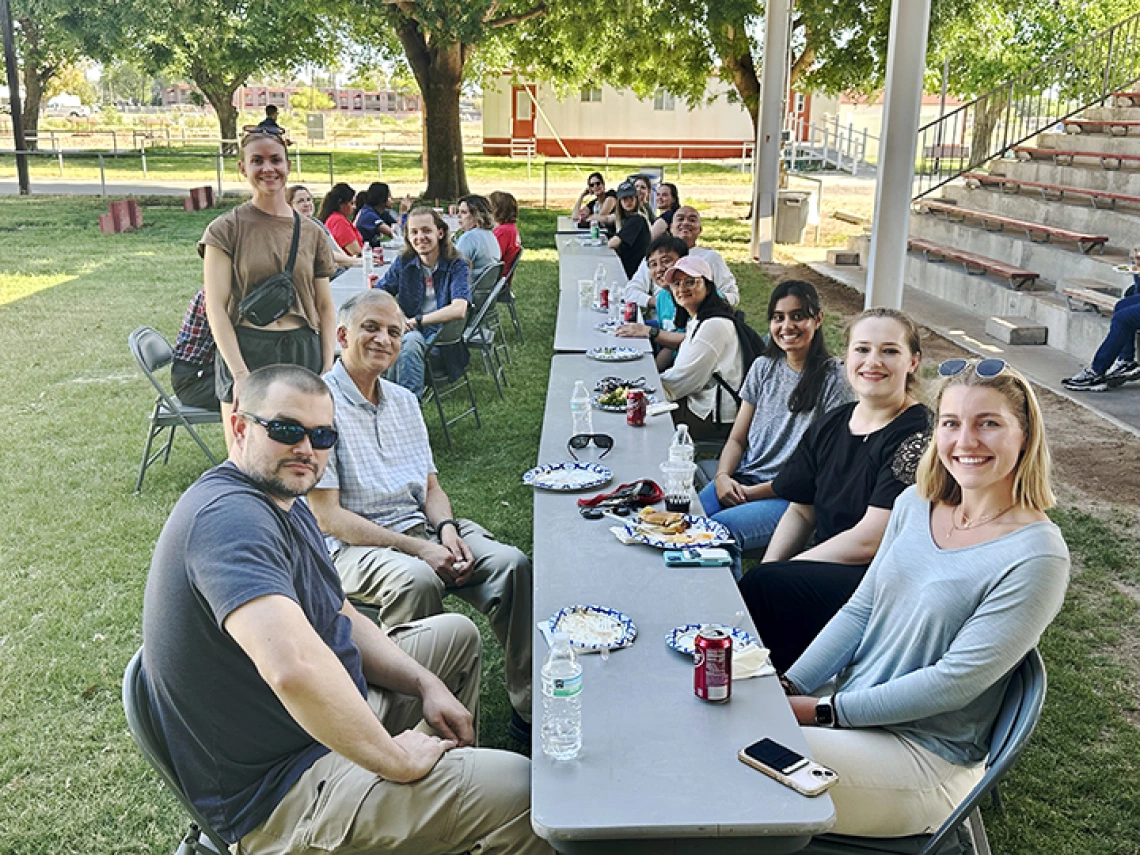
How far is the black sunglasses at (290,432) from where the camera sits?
2486 mm

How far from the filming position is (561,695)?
229cm

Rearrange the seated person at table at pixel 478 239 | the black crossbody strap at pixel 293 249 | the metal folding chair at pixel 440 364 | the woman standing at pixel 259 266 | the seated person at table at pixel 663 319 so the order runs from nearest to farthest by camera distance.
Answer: the woman standing at pixel 259 266, the black crossbody strap at pixel 293 249, the seated person at table at pixel 663 319, the metal folding chair at pixel 440 364, the seated person at table at pixel 478 239

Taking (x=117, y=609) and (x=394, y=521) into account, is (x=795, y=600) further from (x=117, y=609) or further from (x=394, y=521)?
(x=117, y=609)

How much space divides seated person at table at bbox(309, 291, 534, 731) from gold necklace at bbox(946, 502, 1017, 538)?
1559 mm

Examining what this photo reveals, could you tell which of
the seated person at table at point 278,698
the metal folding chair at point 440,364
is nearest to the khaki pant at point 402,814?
the seated person at table at point 278,698

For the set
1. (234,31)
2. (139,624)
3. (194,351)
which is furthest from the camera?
(234,31)

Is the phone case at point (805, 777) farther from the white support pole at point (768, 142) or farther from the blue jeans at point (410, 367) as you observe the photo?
the white support pole at point (768, 142)

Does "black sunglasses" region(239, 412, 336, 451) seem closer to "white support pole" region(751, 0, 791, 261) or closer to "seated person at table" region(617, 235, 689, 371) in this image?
"seated person at table" region(617, 235, 689, 371)

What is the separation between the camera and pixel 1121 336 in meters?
8.21

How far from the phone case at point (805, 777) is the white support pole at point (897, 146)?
21.8 feet

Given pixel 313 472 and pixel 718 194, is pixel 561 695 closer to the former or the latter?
pixel 313 472

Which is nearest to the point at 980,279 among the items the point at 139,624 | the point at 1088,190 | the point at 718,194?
the point at 1088,190

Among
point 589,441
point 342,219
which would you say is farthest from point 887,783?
point 342,219

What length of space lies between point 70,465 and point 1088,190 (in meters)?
11.2
